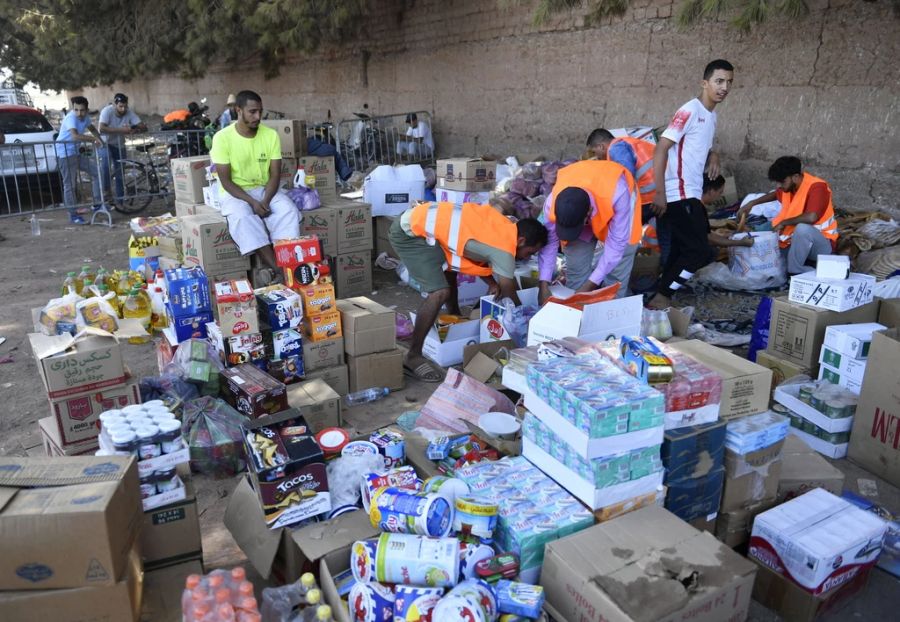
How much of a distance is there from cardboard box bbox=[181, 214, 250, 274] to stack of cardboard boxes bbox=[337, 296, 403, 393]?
1.57 meters

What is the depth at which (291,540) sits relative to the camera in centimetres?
245

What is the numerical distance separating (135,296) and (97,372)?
6.59 feet

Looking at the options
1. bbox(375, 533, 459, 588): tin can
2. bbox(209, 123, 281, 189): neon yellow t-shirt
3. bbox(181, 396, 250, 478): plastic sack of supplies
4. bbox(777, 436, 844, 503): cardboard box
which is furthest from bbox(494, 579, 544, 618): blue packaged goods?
bbox(209, 123, 281, 189): neon yellow t-shirt

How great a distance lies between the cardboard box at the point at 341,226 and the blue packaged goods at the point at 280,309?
1.90 m

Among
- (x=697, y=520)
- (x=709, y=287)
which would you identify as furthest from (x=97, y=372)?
(x=709, y=287)

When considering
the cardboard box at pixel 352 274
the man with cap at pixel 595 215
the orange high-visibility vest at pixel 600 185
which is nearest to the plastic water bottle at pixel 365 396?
the man with cap at pixel 595 215

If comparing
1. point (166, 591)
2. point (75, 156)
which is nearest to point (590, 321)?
point (166, 591)

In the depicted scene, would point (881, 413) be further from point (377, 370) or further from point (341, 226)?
point (341, 226)

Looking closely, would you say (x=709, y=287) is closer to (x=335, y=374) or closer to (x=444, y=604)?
(x=335, y=374)

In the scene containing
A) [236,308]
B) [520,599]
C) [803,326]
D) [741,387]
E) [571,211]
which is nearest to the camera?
[520,599]

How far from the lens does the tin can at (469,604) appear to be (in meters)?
1.95

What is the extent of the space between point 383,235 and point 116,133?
5.36m

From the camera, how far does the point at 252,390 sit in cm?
358

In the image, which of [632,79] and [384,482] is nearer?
[384,482]
